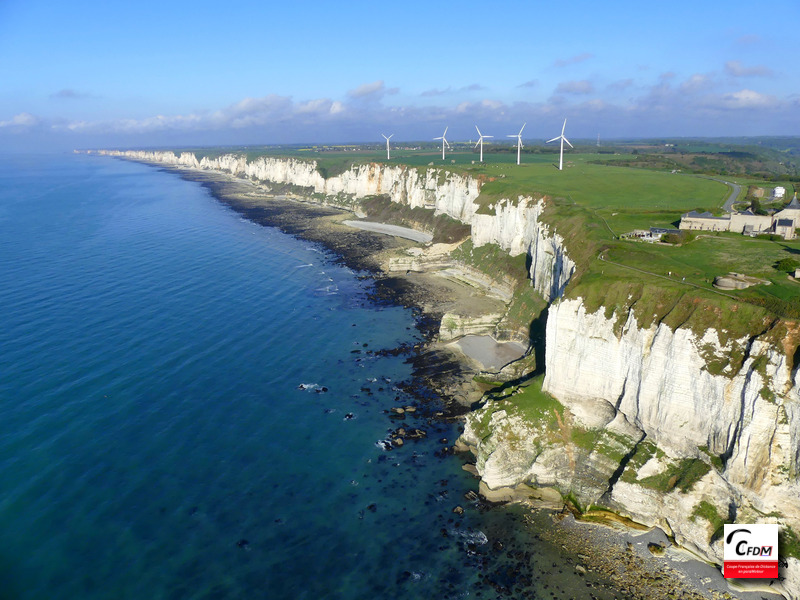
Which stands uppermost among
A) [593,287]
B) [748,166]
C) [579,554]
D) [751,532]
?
[748,166]

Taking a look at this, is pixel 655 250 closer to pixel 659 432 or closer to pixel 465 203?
pixel 659 432

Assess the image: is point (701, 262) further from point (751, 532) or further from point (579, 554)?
point (579, 554)

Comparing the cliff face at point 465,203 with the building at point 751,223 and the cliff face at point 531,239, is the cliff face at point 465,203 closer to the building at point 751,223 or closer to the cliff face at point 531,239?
the cliff face at point 531,239

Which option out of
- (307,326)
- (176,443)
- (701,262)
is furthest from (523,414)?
(307,326)

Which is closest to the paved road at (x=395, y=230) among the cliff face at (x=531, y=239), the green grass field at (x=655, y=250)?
the green grass field at (x=655, y=250)

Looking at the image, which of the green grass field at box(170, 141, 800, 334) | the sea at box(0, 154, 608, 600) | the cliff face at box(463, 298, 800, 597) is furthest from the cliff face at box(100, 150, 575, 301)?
the sea at box(0, 154, 608, 600)

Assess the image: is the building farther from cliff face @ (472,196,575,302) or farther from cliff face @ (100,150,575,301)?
cliff face @ (100,150,575,301)

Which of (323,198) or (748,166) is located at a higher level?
(748,166)
